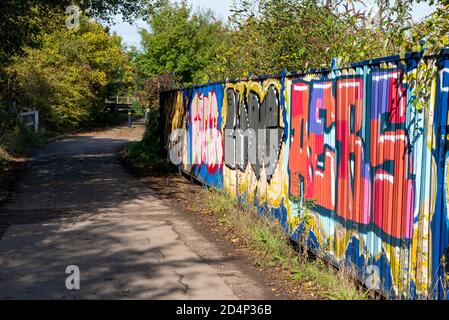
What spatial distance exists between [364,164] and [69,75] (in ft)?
110

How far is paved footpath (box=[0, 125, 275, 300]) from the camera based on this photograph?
5.93 metres

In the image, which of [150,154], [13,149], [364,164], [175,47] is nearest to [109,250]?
[364,164]

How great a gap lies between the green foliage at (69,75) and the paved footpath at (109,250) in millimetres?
→ 19106

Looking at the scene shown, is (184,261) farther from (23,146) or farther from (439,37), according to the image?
(23,146)

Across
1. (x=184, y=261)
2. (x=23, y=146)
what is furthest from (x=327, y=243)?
(x=23, y=146)

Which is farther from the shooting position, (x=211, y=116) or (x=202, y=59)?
(x=202, y=59)

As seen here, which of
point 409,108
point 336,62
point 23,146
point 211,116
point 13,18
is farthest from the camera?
point 23,146

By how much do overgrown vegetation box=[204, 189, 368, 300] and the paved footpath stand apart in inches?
17.3

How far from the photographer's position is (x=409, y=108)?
4.79 metres

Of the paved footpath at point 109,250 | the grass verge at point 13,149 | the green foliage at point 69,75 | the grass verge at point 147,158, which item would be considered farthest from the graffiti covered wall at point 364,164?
the green foliage at point 69,75

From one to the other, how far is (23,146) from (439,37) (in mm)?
19677

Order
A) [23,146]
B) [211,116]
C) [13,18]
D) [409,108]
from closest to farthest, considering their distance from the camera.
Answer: [409,108]
[211,116]
[13,18]
[23,146]
